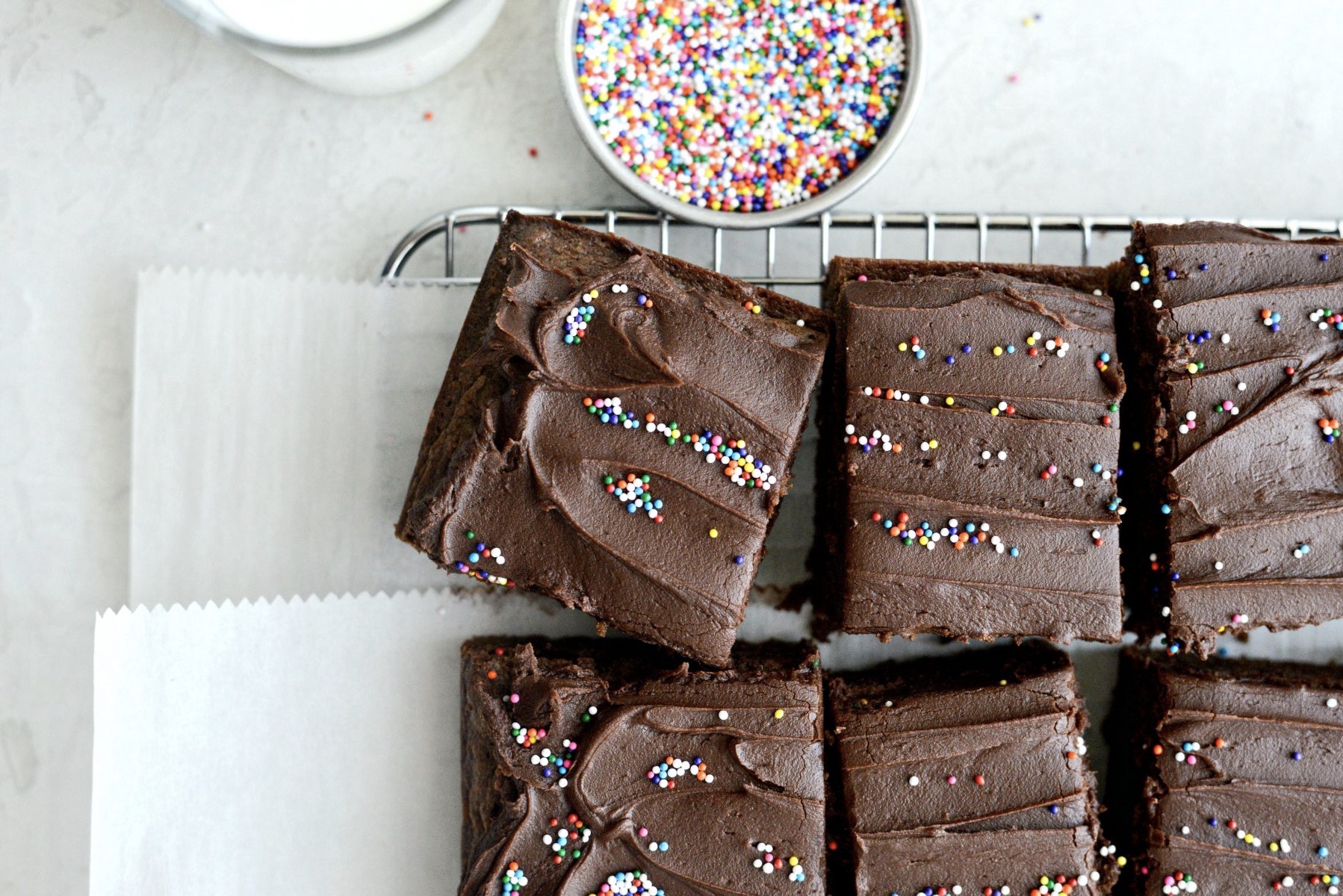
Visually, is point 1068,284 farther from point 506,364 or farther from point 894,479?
point 506,364

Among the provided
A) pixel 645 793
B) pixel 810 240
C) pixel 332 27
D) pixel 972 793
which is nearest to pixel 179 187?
pixel 332 27

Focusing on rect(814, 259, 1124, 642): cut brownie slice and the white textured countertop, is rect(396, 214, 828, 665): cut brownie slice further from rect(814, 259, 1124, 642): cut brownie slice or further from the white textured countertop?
the white textured countertop

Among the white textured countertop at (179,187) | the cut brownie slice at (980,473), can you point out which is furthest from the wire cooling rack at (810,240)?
the cut brownie slice at (980,473)

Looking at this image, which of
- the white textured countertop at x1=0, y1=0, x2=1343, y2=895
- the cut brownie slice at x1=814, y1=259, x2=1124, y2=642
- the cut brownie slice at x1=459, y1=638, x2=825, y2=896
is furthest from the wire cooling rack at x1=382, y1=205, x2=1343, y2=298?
the cut brownie slice at x1=459, y1=638, x2=825, y2=896

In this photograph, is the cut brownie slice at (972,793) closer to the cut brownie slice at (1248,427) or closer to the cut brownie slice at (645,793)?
the cut brownie slice at (645,793)

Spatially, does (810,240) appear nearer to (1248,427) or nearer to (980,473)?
(980,473)
